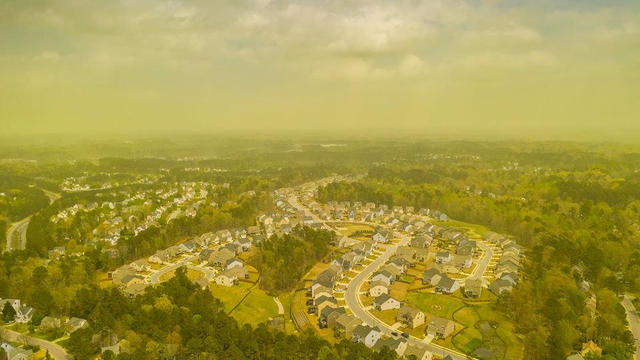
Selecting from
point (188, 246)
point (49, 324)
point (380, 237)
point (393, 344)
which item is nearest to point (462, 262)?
point (380, 237)

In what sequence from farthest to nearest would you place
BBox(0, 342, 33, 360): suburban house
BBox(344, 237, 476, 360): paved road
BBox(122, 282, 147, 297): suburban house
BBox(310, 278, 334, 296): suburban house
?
BBox(310, 278, 334, 296): suburban house → BBox(122, 282, 147, 297): suburban house → BBox(344, 237, 476, 360): paved road → BBox(0, 342, 33, 360): suburban house

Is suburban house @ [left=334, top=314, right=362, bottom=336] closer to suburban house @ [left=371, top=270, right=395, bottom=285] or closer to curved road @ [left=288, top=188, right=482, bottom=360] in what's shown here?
curved road @ [left=288, top=188, right=482, bottom=360]

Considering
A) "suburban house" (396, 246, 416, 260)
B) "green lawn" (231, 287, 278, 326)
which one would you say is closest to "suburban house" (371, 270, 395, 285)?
"suburban house" (396, 246, 416, 260)

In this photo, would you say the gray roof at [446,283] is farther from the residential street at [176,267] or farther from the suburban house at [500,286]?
the residential street at [176,267]

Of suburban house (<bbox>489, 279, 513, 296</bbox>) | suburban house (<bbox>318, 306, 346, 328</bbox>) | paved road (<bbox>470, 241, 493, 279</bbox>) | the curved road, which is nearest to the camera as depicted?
the curved road

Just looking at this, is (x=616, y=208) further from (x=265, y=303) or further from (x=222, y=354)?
(x=222, y=354)

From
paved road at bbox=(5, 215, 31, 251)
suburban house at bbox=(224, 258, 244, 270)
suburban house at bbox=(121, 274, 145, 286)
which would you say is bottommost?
paved road at bbox=(5, 215, 31, 251)

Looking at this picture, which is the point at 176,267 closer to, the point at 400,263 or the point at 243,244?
the point at 243,244

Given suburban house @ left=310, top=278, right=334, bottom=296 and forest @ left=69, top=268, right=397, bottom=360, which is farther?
suburban house @ left=310, top=278, right=334, bottom=296
